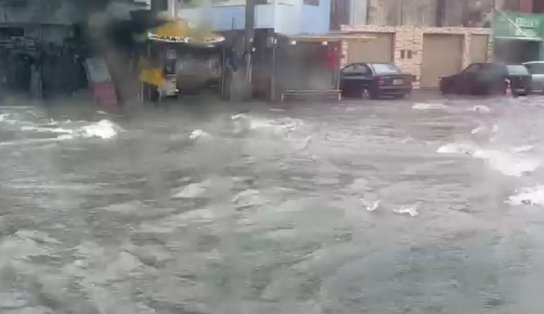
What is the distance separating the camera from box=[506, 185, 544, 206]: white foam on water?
4.34 metres

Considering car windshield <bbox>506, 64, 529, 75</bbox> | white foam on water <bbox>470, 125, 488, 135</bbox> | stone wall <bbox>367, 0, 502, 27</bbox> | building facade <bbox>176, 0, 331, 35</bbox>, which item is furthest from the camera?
car windshield <bbox>506, 64, 529, 75</bbox>

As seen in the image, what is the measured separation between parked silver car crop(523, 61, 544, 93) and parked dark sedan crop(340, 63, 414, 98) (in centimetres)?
165

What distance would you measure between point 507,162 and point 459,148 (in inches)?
33.0

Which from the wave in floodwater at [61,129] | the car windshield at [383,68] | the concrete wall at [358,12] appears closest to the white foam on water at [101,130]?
the wave in floodwater at [61,129]

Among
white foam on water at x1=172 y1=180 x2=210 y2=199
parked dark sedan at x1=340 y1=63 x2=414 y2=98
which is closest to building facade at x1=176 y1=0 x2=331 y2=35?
white foam on water at x1=172 y1=180 x2=210 y2=199

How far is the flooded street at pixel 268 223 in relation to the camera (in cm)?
270

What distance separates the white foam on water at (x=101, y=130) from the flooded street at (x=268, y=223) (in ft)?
0.25

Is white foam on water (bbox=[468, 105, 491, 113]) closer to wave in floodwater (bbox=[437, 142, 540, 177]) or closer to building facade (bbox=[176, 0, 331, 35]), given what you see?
building facade (bbox=[176, 0, 331, 35])

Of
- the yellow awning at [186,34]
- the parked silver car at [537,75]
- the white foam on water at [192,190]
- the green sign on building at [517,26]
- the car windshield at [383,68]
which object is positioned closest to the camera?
the white foam on water at [192,190]

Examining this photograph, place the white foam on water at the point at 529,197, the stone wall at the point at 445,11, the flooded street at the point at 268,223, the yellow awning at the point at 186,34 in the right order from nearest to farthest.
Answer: the flooded street at the point at 268,223, the white foam on water at the point at 529,197, the stone wall at the point at 445,11, the yellow awning at the point at 186,34

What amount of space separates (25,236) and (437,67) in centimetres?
993

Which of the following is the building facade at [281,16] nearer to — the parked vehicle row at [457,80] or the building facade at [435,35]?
the building facade at [435,35]

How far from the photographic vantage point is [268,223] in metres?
3.77

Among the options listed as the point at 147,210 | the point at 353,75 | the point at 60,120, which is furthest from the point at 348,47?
the point at 147,210
